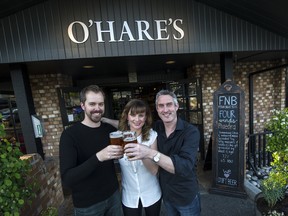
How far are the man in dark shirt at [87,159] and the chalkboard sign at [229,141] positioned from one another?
1.95m

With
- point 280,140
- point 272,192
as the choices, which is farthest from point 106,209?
point 280,140

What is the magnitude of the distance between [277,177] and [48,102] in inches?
165

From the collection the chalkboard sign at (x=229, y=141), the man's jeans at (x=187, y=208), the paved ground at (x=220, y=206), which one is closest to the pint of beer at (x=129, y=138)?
the man's jeans at (x=187, y=208)

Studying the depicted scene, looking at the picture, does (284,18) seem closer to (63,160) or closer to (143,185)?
(143,185)

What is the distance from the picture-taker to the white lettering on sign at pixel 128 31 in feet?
8.08

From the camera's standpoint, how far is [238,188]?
107 inches

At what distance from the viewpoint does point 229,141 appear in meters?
2.77

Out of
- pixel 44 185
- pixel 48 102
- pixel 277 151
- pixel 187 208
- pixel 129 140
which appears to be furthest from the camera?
pixel 48 102

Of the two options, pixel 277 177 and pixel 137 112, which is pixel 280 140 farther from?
pixel 137 112

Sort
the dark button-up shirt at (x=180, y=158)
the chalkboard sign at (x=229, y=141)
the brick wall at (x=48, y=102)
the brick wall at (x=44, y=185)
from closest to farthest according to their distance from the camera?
the dark button-up shirt at (x=180, y=158), the brick wall at (x=44, y=185), the chalkboard sign at (x=229, y=141), the brick wall at (x=48, y=102)

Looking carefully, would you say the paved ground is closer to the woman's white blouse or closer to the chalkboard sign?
the chalkboard sign

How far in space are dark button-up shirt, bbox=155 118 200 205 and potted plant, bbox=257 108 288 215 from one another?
956 mm

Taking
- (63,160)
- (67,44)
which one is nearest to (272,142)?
(63,160)

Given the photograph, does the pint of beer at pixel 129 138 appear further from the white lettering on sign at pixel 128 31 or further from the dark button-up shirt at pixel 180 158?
the white lettering on sign at pixel 128 31
